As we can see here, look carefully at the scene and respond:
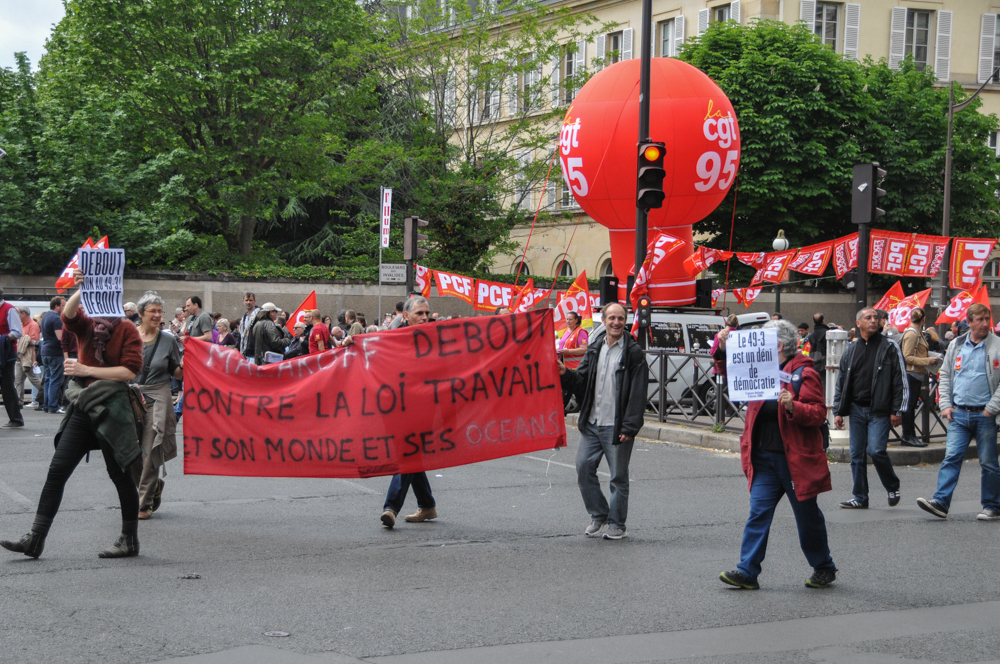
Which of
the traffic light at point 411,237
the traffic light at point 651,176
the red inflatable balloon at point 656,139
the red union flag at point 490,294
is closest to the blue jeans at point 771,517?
the traffic light at point 651,176

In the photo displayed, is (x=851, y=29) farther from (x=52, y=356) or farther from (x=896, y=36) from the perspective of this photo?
(x=52, y=356)

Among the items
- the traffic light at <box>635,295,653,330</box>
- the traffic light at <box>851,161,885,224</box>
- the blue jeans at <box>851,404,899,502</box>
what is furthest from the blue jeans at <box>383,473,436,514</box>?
the traffic light at <box>635,295,653,330</box>

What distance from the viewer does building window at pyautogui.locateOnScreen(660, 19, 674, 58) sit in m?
46.1

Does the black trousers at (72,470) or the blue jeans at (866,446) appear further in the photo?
the blue jeans at (866,446)

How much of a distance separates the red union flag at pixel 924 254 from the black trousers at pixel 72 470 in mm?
13952

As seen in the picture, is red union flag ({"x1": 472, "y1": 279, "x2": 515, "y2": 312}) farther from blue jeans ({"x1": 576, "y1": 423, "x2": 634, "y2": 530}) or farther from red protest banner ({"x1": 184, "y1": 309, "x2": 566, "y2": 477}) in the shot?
blue jeans ({"x1": 576, "y1": 423, "x2": 634, "y2": 530})

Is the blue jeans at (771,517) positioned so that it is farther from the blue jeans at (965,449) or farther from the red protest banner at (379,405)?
the blue jeans at (965,449)

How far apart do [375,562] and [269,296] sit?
25.8 m

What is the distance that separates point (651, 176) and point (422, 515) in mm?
7980

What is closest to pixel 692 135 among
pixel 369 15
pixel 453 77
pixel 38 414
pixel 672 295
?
pixel 672 295

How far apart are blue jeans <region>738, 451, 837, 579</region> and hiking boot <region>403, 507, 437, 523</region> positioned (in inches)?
114

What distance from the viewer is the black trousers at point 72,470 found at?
279 inches

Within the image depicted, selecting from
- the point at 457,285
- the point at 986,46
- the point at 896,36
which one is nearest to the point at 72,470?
the point at 457,285

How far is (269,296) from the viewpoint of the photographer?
106ft
